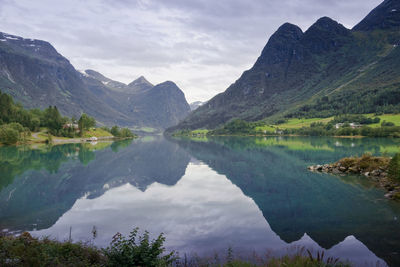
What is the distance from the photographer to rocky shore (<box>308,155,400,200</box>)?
33.8m

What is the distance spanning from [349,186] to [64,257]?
1278 inches

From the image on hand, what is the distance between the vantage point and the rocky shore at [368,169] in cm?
3381

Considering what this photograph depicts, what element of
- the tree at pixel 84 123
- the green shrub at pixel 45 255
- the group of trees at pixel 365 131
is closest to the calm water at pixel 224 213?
the green shrub at pixel 45 255

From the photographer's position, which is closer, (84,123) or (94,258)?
(94,258)

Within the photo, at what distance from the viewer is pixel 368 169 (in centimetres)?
4150

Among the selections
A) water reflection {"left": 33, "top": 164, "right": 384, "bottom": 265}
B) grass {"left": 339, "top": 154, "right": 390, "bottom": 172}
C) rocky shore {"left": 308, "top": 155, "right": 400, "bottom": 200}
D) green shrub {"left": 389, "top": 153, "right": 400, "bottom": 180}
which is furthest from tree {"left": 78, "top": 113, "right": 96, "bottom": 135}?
green shrub {"left": 389, "top": 153, "right": 400, "bottom": 180}

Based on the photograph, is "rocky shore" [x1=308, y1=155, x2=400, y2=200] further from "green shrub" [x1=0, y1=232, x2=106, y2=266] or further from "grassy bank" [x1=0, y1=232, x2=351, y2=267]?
"green shrub" [x1=0, y1=232, x2=106, y2=266]

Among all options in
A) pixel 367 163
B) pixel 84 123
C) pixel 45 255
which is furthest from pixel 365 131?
pixel 45 255

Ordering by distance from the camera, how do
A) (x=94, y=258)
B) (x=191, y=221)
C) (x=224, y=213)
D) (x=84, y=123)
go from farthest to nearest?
(x=84, y=123) < (x=224, y=213) < (x=191, y=221) < (x=94, y=258)

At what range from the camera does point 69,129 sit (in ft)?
584

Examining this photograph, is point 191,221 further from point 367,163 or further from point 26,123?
point 26,123

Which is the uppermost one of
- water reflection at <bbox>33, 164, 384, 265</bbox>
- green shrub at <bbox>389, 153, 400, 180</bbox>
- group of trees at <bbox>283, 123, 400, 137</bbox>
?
group of trees at <bbox>283, 123, 400, 137</bbox>

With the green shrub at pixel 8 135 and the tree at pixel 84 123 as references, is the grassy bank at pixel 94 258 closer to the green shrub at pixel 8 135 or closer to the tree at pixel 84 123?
the green shrub at pixel 8 135

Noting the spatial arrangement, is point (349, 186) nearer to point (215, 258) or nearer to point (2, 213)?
point (215, 258)
